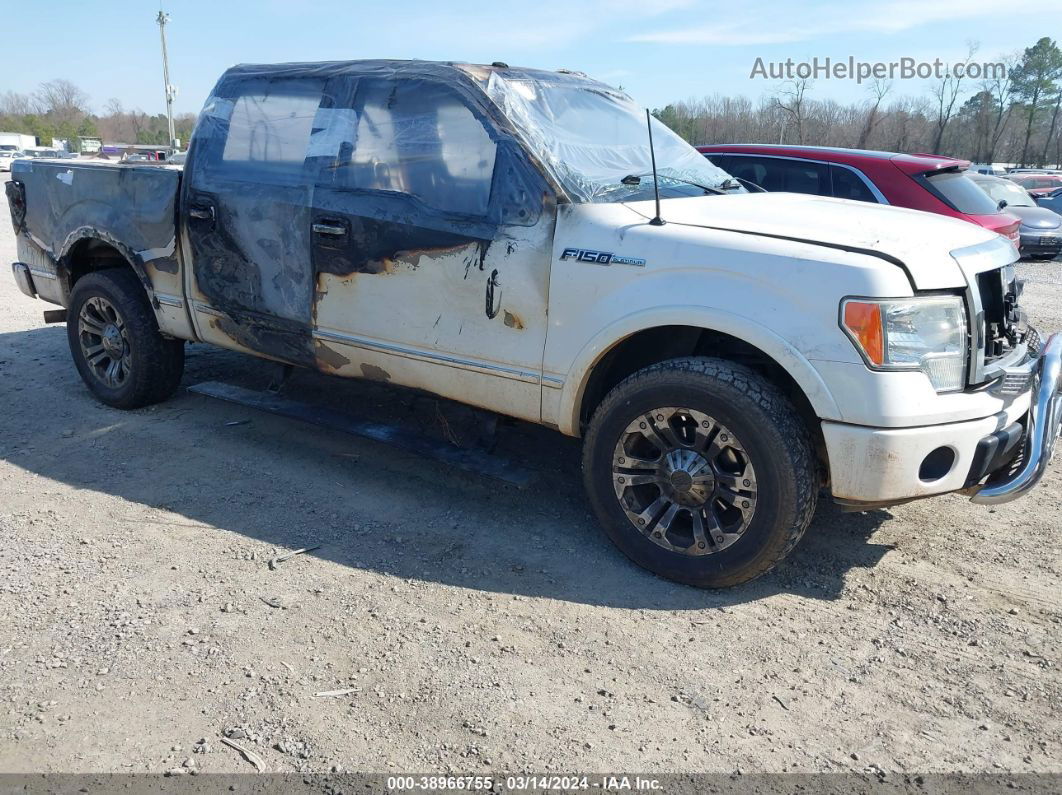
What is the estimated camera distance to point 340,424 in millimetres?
4586

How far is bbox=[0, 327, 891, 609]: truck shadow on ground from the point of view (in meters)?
3.67

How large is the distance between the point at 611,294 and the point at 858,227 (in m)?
1.03

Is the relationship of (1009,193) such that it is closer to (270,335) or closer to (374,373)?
(374,373)

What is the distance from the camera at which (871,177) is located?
7.74 meters

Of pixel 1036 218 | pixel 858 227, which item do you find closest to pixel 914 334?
pixel 858 227

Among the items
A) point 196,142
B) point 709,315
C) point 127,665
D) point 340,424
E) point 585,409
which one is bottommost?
point 127,665

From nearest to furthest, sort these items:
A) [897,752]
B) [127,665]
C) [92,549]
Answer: [897,752] < [127,665] < [92,549]

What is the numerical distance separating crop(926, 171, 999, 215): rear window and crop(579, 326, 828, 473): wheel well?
204 inches

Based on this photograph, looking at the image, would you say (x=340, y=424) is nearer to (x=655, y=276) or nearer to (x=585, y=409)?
(x=585, y=409)

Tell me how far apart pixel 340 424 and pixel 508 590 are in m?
1.53

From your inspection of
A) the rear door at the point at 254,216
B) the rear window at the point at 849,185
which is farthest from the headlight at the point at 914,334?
the rear window at the point at 849,185

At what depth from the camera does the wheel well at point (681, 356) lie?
11.3 ft

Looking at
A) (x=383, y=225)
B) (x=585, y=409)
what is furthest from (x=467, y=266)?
(x=585, y=409)

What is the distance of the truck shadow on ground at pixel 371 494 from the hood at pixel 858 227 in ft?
4.39
